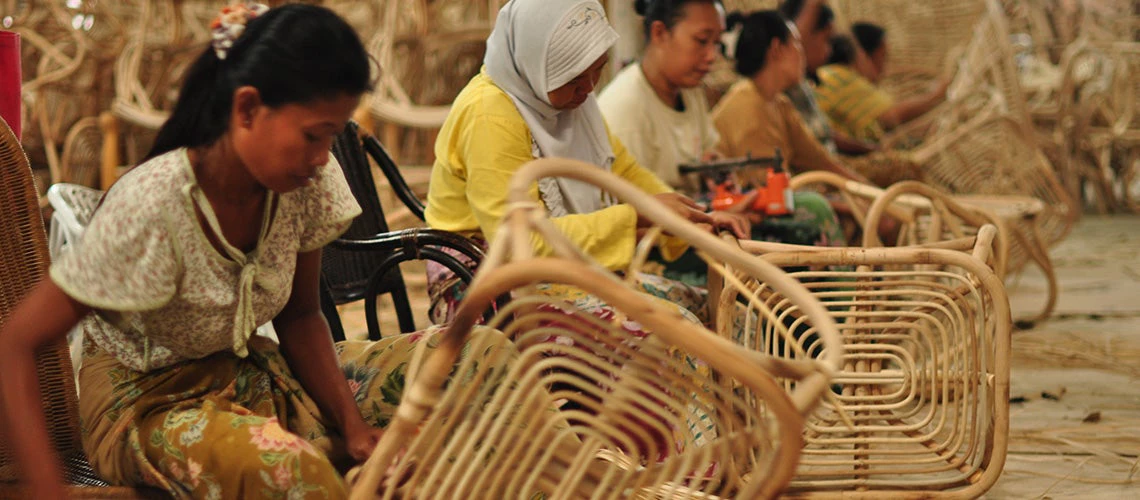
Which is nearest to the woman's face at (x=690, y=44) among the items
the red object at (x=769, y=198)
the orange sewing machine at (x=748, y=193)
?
the orange sewing machine at (x=748, y=193)

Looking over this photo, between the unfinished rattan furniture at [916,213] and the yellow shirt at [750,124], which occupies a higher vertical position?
the yellow shirt at [750,124]

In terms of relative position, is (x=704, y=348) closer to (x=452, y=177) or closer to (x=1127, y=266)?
(x=452, y=177)

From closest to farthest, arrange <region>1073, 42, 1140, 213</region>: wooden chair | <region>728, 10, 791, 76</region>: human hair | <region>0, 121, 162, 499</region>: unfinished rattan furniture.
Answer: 1. <region>0, 121, 162, 499</region>: unfinished rattan furniture
2. <region>728, 10, 791, 76</region>: human hair
3. <region>1073, 42, 1140, 213</region>: wooden chair

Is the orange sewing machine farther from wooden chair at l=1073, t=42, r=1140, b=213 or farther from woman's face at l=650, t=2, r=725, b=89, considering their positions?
wooden chair at l=1073, t=42, r=1140, b=213

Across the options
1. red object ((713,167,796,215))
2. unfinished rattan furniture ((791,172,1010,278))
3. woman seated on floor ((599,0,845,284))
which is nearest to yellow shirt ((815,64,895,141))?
unfinished rattan furniture ((791,172,1010,278))

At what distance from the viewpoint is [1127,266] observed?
17.9 feet

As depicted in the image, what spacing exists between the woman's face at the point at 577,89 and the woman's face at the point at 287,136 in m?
0.86

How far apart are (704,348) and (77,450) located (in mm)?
1036

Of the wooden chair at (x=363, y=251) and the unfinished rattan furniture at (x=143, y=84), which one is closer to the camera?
the wooden chair at (x=363, y=251)

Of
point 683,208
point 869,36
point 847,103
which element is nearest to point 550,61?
point 683,208

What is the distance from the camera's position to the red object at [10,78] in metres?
2.02

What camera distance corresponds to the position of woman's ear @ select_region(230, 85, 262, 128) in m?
1.45

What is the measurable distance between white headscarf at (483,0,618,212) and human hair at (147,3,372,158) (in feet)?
2.58

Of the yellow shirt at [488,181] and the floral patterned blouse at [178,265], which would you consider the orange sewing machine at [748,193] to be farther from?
the floral patterned blouse at [178,265]
